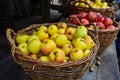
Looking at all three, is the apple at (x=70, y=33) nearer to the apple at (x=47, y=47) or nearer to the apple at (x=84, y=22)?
the apple at (x=47, y=47)

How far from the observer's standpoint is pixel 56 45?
4.64 feet

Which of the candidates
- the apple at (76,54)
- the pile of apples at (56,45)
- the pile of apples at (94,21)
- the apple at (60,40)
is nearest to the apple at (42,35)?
the pile of apples at (56,45)

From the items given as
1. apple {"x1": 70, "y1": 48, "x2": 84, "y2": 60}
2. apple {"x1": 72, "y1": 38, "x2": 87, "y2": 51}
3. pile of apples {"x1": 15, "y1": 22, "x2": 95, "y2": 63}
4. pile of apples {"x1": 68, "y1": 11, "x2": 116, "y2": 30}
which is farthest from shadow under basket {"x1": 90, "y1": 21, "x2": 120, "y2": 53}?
apple {"x1": 70, "y1": 48, "x2": 84, "y2": 60}

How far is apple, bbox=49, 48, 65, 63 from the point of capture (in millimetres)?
1260

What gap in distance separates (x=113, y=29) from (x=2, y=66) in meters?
1.02

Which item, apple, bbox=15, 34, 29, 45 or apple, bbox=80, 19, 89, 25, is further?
apple, bbox=80, 19, 89, 25

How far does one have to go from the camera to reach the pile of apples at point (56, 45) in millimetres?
1307

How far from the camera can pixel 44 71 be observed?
1.25 meters

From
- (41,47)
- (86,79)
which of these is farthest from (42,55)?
(86,79)

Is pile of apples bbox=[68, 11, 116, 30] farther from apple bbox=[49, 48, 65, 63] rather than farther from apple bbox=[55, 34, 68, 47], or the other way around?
apple bbox=[49, 48, 65, 63]

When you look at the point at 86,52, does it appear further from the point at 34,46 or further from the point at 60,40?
the point at 34,46

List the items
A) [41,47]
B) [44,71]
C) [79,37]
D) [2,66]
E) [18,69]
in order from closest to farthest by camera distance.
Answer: [44,71]
[41,47]
[79,37]
[18,69]
[2,66]

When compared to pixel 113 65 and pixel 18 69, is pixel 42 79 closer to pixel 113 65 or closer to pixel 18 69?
pixel 18 69

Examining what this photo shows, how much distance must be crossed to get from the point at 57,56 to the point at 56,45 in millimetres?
165
